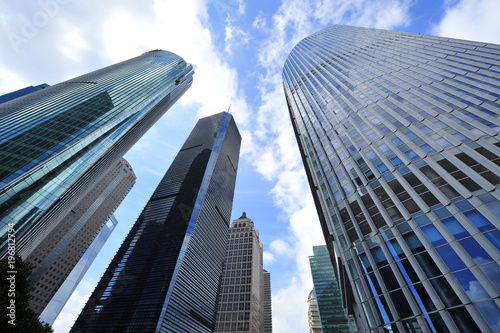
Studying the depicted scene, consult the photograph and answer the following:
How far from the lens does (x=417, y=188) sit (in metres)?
23.0

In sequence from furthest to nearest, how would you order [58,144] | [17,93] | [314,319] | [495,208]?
[314,319]
[17,93]
[58,144]
[495,208]

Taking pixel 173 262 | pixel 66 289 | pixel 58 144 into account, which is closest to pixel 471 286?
pixel 58 144

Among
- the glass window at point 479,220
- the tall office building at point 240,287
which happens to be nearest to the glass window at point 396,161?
the glass window at point 479,220

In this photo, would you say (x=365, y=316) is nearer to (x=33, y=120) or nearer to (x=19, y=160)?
(x=19, y=160)

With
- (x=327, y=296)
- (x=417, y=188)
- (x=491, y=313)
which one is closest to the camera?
(x=491, y=313)

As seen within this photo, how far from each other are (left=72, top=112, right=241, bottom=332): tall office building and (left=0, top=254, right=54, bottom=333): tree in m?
53.1

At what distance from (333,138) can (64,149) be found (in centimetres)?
5238

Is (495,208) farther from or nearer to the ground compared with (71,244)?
nearer to the ground

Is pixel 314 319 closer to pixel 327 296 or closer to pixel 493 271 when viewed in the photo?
pixel 327 296

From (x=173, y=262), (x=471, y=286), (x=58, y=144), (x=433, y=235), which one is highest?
(x=58, y=144)

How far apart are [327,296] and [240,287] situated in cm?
5698

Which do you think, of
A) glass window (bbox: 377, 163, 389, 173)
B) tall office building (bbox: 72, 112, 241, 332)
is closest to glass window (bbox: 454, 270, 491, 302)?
glass window (bbox: 377, 163, 389, 173)

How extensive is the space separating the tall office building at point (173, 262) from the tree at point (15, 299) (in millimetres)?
53092

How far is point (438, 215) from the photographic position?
20.2 metres
